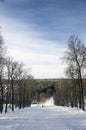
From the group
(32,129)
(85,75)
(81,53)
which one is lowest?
(32,129)

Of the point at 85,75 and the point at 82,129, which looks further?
the point at 85,75

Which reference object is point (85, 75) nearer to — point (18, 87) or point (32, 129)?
point (32, 129)

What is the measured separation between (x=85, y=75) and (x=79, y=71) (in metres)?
1.46

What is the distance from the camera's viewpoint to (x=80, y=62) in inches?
1938

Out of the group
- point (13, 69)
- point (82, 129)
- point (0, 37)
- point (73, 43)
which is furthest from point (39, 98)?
point (82, 129)

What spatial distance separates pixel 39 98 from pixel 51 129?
175 m

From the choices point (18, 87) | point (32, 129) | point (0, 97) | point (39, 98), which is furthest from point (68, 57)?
point (39, 98)

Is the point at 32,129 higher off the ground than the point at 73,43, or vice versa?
the point at 73,43

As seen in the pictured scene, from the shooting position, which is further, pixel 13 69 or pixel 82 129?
pixel 13 69

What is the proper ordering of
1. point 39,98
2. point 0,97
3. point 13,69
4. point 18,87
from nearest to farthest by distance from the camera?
point 0,97, point 13,69, point 18,87, point 39,98

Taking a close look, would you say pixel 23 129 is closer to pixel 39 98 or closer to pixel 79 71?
pixel 79 71

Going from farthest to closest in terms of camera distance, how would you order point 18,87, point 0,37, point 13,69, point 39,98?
point 39,98
point 18,87
point 13,69
point 0,37

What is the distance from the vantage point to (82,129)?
65.8ft

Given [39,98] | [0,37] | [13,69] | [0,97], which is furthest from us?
[39,98]
